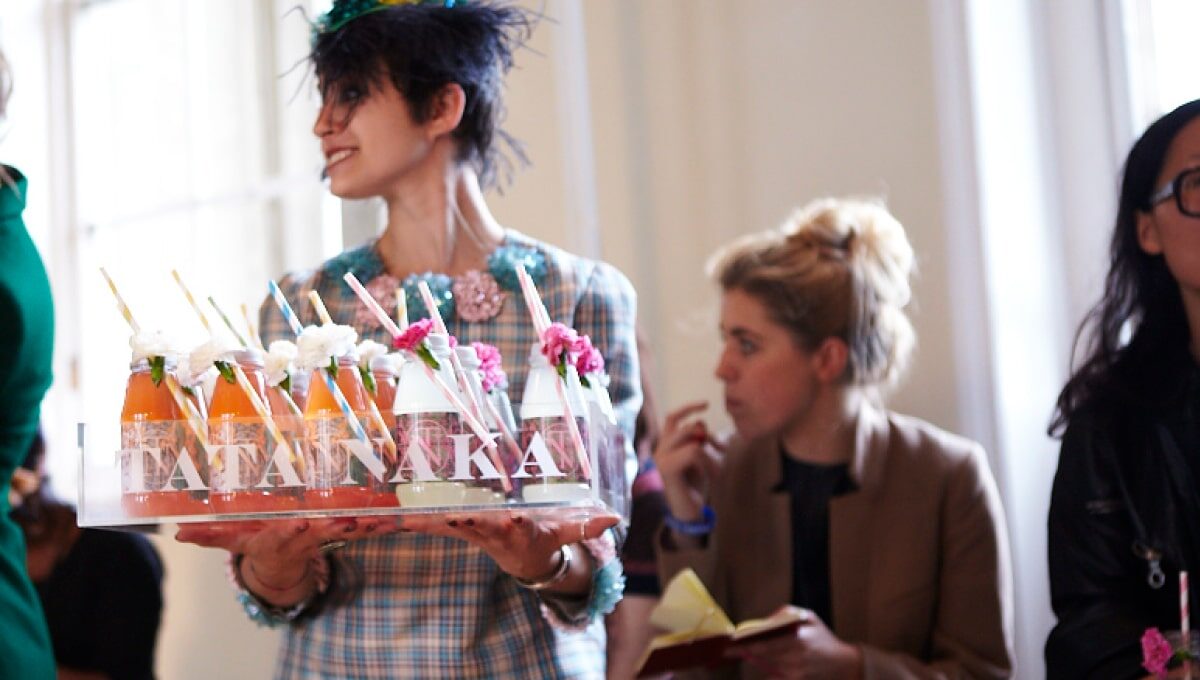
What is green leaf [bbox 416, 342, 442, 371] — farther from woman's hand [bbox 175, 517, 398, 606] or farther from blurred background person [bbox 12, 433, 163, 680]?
blurred background person [bbox 12, 433, 163, 680]

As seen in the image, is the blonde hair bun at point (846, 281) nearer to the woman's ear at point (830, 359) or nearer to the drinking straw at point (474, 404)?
the woman's ear at point (830, 359)

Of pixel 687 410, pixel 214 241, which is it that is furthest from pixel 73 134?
pixel 687 410

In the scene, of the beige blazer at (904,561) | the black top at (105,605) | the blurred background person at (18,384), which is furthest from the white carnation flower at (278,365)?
the black top at (105,605)

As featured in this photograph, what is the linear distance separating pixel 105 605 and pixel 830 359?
1501mm

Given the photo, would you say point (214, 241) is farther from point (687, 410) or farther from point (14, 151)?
point (687, 410)

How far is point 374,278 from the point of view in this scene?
1.79 m

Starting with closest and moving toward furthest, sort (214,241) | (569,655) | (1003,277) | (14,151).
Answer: (569,655)
(1003,277)
(214,241)
(14,151)

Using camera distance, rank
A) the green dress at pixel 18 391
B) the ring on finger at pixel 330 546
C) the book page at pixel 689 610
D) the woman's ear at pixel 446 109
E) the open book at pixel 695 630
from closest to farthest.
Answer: the ring on finger at pixel 330 546 < the green dress at pixel 18 391 < the woman's ear at pixel 446 109 < the open book at pixel 695 630 < the book page at pixel 689 610

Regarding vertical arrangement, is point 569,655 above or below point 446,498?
below

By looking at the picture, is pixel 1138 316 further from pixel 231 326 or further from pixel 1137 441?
pixel 231 326

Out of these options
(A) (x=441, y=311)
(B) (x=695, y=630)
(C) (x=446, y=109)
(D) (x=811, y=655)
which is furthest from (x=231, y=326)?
(D) (x=811, y=655)

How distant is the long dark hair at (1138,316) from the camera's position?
1.88 metres

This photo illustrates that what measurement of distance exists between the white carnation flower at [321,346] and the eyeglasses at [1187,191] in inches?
41.8

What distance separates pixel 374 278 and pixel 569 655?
51cm
